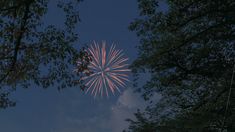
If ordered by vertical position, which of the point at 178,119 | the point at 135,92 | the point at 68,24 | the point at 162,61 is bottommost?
the point at 178,119

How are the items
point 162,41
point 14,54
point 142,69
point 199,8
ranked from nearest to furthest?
1. point 14,54
2. point 199,8
3. point 162,41
4. point 142,69

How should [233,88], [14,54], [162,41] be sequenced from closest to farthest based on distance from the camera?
[14,54] → [233,88] → [162,41]

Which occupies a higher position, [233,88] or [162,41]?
[162,41]

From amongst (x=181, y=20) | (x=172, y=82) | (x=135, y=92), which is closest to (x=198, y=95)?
(x=172, y=82)

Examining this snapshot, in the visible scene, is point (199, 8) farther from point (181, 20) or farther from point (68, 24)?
point (68, 24)

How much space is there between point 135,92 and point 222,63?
6750 millimetres

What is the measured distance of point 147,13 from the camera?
2266 centimetres

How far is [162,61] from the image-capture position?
27812mm

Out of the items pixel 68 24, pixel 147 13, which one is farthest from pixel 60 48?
pixel 147 13

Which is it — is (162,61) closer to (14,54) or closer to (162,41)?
(162,41)

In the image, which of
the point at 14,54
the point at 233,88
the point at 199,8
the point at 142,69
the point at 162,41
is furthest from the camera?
the point at 142,69

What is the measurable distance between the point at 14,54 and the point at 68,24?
3.12 metres

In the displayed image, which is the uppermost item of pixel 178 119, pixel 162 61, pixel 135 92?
pixel 162 61

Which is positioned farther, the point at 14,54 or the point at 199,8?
the point at 199,8
